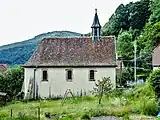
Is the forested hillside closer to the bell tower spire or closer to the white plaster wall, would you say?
the bell tower spire

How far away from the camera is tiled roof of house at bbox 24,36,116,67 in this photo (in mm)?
45281

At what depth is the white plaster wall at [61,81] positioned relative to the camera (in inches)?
1778

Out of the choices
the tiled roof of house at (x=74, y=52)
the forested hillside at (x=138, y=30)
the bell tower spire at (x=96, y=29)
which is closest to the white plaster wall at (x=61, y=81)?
the tiled roof of house at (x=74, y=52)

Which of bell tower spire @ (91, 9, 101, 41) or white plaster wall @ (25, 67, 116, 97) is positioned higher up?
bell tower spire @ (91, 9, 101, 41)

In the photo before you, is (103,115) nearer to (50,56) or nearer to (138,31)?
(50,56)

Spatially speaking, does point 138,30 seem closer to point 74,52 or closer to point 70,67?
point 74,52

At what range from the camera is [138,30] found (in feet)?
279

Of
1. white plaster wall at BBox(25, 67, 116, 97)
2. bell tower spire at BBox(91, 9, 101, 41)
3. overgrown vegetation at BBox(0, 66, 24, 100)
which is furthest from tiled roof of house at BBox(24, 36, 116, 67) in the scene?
overgrown vegetation at BBox(0, 66, 24, 100)

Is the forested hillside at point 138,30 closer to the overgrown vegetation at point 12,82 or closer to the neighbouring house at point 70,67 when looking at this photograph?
the neighbouring house at point 70,67

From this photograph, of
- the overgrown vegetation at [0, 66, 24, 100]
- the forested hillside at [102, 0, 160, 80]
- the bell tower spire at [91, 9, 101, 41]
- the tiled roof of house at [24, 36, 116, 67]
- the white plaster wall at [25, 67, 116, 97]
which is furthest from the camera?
the forested hillside at [102, 0, 160, 80]

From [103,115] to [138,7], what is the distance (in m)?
61.7

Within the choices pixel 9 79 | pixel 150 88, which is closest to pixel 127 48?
pixel 9 79

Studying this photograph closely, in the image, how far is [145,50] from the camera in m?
64.4

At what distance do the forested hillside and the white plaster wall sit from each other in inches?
483
